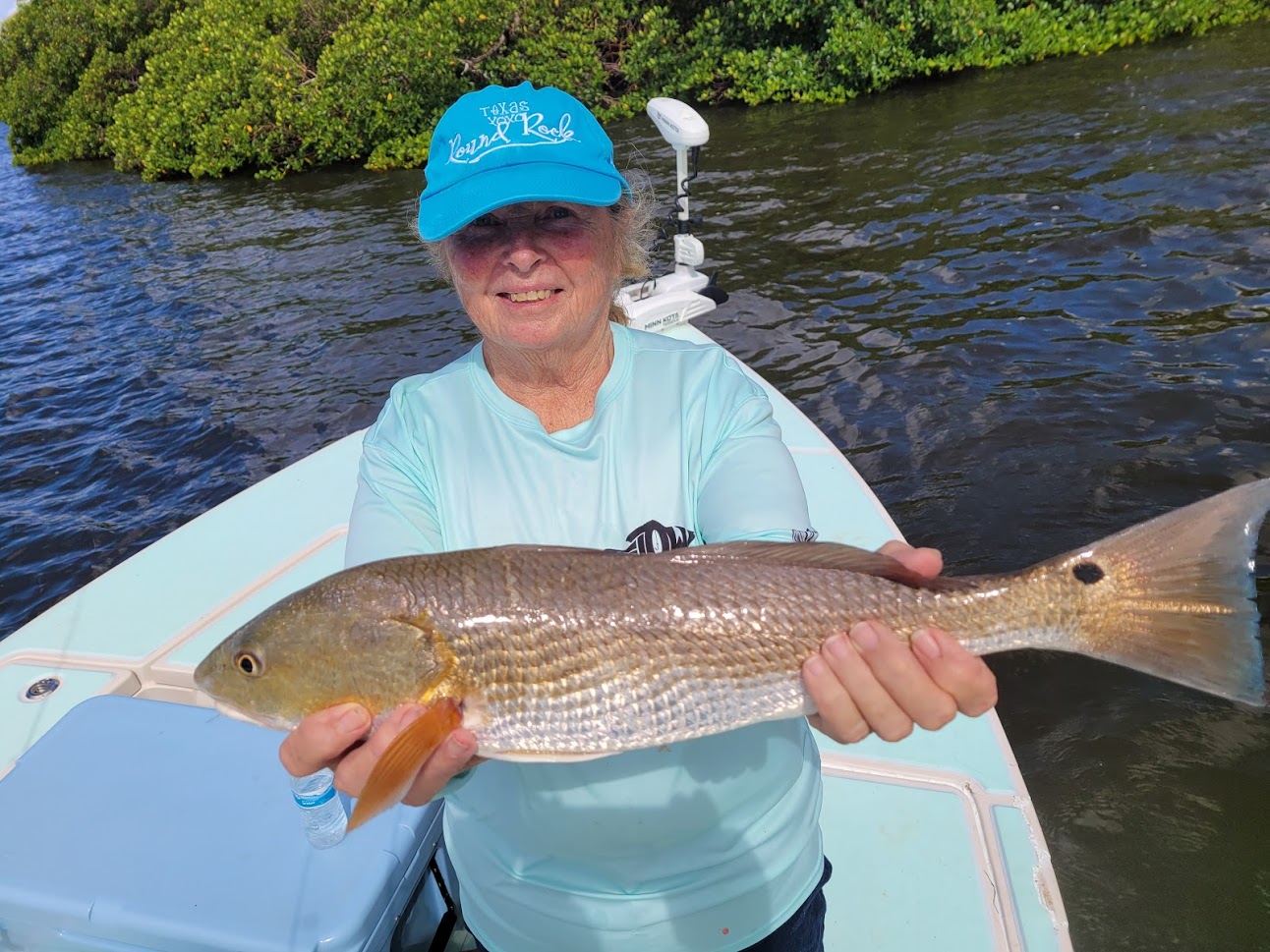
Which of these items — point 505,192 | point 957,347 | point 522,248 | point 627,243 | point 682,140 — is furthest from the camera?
point 957,347

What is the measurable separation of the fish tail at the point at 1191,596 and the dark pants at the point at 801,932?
99cm

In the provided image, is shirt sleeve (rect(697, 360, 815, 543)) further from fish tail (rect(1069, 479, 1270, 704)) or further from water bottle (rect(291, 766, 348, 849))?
water bottle (rect(291, 766, 348, 849))

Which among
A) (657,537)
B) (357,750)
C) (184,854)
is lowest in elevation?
(184,854)

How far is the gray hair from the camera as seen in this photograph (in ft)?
8.44

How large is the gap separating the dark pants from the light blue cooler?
42 centimetres

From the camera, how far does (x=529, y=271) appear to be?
2271 millimetres

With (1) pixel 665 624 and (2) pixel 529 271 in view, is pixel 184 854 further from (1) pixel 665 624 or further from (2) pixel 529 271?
(2) pixel 529 271

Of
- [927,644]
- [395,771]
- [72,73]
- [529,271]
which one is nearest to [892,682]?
[927,644]

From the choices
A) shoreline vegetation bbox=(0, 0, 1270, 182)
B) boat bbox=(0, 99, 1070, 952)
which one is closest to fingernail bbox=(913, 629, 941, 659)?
boat bbox=(0, 99, 1070, 952)

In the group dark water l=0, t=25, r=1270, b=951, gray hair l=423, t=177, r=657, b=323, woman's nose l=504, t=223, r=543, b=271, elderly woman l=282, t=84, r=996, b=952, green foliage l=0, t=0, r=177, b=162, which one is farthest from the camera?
green foliage l=0, t=0, r=177, b=162

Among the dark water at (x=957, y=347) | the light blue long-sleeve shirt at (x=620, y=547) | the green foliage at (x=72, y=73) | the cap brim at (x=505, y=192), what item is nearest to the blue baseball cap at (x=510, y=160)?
the cap brim at (x=505, y=192)

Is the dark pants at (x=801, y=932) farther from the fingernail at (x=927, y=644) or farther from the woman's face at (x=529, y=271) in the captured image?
the woman's face at (x=529, y=271)

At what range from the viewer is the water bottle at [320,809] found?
2330 millimetres

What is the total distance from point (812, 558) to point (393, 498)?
1101 mm
